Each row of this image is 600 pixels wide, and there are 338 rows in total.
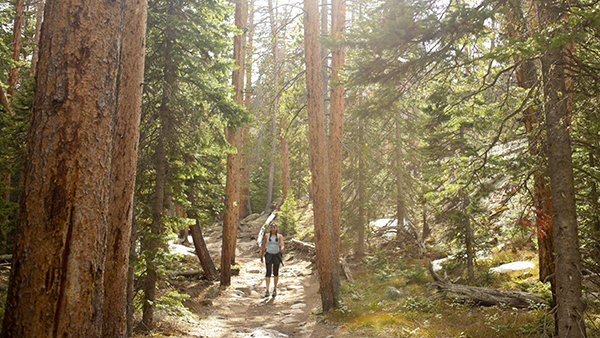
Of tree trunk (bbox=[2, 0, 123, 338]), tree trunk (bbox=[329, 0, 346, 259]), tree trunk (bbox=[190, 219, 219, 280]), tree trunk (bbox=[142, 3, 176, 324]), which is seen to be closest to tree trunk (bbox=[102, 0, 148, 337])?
tree trunk (bbox=[142, 3, 176, 324])

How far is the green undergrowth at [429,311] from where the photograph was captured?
6.32 m

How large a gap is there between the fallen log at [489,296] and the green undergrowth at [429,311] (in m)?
0.17

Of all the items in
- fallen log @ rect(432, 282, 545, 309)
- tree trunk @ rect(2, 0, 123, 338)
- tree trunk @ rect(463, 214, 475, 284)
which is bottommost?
fallen log @ rect(432, 282, 545, 309)

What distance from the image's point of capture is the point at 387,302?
361 inches

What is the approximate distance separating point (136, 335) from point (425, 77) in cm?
709

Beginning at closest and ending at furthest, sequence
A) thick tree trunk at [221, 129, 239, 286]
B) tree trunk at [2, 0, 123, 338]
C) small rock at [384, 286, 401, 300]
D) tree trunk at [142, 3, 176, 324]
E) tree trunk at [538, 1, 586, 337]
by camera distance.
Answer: tree trunk at [2, 0, 123, 338]
tree trunk at [538, 1, 586, 337]
tree trunk at [142, 3, 176, 324]
small rock at [384, 286, 401, 300]
thick tree trunk at [221, 129, 239, 286]

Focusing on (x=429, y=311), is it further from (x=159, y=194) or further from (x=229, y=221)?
(x=229, y=221)

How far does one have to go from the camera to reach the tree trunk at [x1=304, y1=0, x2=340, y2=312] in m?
8.56

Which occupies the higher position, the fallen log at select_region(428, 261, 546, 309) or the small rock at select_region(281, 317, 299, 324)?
the fallen log at select_region(428, 261, 546, 309)

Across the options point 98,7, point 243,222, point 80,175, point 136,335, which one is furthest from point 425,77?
point 243,222

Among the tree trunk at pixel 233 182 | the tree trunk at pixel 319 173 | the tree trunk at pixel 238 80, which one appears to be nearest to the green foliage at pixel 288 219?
the tree trunk at pixel 238 80

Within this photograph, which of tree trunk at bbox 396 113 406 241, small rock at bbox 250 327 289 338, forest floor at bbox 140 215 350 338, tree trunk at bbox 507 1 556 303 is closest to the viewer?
tree trunk at bbox 507 1 556 303

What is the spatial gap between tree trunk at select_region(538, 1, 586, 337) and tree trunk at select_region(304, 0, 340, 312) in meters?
4.67

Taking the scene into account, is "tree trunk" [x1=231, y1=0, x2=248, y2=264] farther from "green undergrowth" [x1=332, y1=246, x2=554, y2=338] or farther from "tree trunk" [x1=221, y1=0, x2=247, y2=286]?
"green undergrowth" [x1=332, y1=246, x2=554, y2=338]
